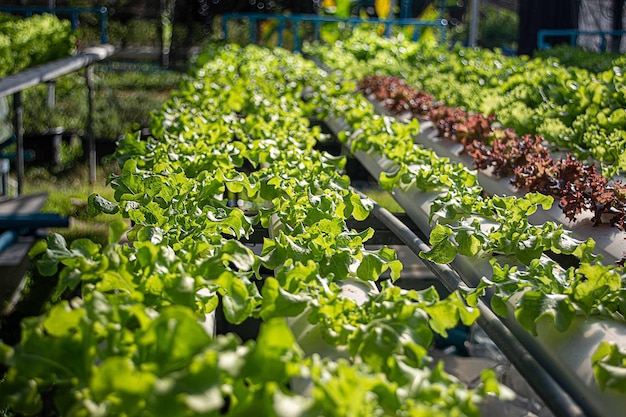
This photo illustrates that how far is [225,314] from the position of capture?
6.48 ft

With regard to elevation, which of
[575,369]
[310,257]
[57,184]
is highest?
[310,257]

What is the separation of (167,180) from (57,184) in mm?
7225

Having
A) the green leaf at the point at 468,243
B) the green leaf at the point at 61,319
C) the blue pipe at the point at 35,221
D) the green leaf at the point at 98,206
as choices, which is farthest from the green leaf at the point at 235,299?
the blue pipe at the point at 35,221

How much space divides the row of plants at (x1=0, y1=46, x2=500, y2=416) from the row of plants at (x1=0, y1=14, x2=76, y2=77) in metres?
5.66

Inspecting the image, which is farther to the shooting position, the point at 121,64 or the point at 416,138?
the point at 121,64

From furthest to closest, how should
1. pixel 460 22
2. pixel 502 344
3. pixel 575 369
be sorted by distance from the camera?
pixel 460 22 < pixel 502 344 < pixel 575 369

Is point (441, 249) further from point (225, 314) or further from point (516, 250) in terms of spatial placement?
point (225, 314)

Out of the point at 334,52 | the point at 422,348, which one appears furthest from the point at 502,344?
the point at 334,52

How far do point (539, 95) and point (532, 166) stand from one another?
7.42 feet

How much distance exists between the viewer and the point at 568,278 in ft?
7.85

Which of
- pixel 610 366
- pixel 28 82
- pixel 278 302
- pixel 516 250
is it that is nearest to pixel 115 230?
pixel 278 302

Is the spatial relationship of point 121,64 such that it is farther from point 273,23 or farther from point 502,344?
point 502,344

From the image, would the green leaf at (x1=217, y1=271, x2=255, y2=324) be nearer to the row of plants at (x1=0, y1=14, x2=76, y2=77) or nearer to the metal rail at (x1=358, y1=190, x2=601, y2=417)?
the metal rail at (x1=358, y1=190, x2=601, y2=417)

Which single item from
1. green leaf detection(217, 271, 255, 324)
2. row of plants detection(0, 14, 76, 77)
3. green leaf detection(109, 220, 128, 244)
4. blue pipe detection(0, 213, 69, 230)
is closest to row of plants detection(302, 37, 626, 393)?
green leaf detection(217, 271, 255, 324)
